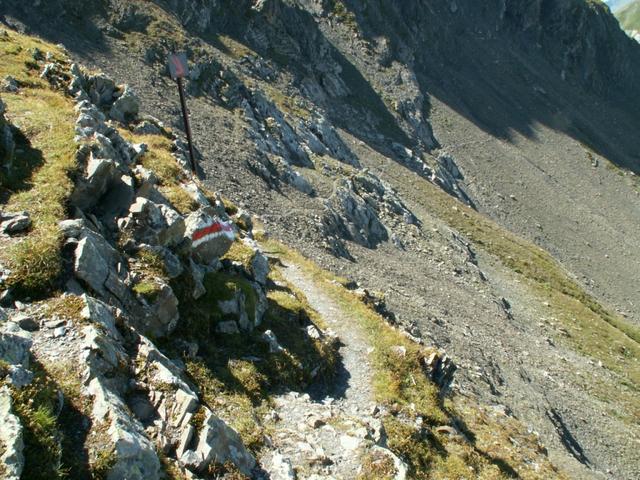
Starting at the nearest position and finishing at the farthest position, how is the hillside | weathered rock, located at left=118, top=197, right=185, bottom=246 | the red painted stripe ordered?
the hillside < weathered rock, located at left=118, top=197, right=185, bottom=246 < the red painted stripe

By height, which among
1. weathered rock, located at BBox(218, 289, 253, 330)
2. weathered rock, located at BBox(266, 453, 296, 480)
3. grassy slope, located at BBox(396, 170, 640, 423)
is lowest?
grassy slope, located at BBox(396, 170, 640, 423)

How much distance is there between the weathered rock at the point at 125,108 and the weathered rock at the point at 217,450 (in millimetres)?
21994

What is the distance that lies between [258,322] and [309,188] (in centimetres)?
2586

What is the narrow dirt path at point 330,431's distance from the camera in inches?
469

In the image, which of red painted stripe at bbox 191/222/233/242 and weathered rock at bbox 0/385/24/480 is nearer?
weathered rock at bbox 0/385/24/480

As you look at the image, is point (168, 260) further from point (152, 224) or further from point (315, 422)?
point (315, 422)

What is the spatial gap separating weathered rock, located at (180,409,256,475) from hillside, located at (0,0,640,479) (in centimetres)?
5

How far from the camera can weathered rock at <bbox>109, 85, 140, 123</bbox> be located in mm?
28250

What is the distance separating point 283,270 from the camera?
2659 centimetres

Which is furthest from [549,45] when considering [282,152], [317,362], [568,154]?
[317,362]

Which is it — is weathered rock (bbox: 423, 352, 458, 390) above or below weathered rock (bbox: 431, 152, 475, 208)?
above

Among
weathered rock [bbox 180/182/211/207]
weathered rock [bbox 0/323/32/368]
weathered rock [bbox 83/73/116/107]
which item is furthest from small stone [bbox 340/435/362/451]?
weathered rock [bbox 83/73/116/107]

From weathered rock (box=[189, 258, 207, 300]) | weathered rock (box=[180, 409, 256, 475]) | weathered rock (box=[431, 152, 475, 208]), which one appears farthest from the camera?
weathered rock (box=[431, 152, 475, 208])

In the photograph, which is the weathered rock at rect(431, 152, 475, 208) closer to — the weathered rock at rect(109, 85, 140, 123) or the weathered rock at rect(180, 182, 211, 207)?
the weathered rock at rect(109, 85, 140, 123)
